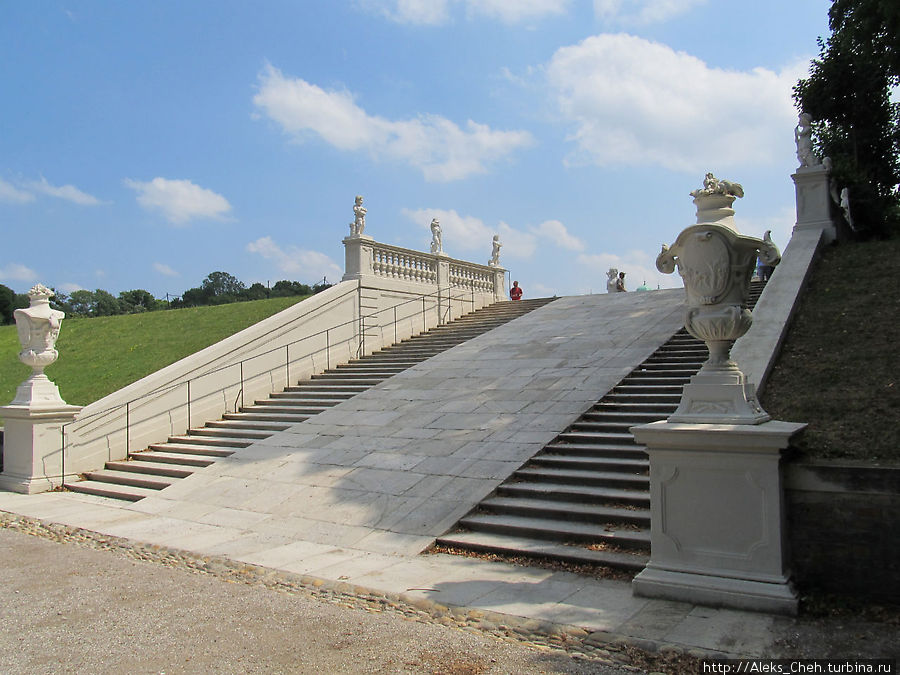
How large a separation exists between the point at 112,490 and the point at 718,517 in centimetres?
980

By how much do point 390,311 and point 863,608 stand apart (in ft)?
51.7

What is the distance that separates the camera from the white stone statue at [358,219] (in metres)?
19.0

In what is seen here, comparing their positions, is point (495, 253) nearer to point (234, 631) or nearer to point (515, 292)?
point (515, 292)

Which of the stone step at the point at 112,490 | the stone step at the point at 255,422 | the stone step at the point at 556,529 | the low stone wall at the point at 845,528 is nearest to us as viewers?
the low stone wall at the point at 845,528

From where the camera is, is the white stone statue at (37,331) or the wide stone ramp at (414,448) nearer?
the wide stone ramp at (414,448)

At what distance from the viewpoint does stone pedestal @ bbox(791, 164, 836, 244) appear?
15039 mm

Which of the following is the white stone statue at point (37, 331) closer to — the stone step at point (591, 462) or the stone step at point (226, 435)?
the stone step at point (226, 435)

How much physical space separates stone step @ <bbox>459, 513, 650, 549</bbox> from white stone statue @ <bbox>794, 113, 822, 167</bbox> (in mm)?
11881

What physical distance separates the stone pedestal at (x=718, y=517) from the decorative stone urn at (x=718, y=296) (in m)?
0.26

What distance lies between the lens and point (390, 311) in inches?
782

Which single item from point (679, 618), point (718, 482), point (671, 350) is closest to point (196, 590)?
point (679, 618)

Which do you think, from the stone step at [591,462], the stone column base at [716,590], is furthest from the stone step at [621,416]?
the stone column base at [716,590]

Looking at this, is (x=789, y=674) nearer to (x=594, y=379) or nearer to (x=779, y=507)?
(x=779, y=507)

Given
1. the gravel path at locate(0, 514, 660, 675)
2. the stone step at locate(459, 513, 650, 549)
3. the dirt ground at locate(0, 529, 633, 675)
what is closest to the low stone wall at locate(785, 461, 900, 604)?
the stone step at locate(459, 513, 650, 549)
